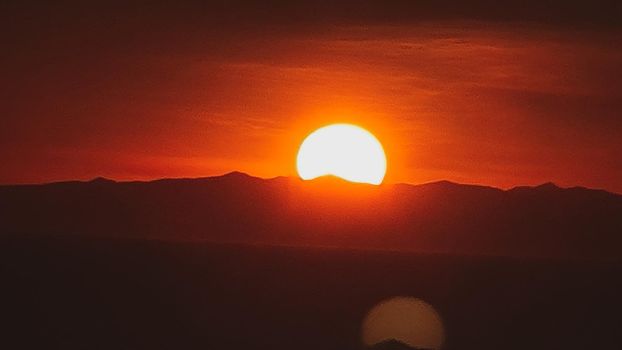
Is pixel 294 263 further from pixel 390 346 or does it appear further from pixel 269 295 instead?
pixel 390 346

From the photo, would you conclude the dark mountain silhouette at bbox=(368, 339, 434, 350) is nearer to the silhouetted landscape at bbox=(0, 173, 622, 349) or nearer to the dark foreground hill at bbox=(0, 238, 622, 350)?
the silhouetted landscape at bbox=(0, 173, 622, 349)

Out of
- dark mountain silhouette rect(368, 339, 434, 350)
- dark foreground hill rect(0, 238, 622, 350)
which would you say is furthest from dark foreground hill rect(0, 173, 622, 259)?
dark mountain silhouette rect(368, 339, 434, 350)

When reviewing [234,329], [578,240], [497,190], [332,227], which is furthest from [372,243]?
[234,329]

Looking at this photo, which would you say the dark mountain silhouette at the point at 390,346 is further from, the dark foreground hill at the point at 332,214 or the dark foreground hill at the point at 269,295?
the dark foreground hill at the point at 332,214

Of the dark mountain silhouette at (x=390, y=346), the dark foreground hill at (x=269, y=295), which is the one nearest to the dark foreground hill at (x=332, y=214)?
the dark foreground hill at (x=269, y=295)

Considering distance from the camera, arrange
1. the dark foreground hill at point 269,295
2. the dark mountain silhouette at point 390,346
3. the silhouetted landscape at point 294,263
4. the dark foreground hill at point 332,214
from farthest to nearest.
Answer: the dark foreground hill at point 332,214, the silhouetted landscape at point 294,263, the dark foreground hill at point 269,295, the dark mountain silhouette at point 390,346
